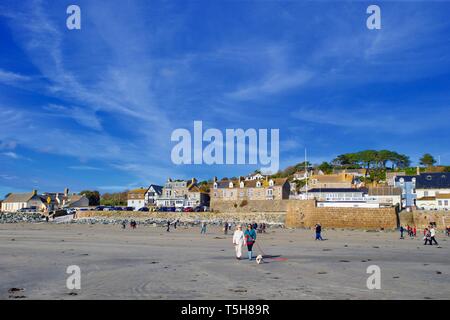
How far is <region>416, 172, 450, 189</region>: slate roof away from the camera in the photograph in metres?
61.9

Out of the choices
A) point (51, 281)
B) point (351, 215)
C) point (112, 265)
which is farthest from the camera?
point (351, 215)

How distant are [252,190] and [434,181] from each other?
110 feet

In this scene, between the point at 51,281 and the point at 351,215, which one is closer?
the point at 51,281

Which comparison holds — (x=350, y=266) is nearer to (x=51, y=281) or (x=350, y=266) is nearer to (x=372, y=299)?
(x=372, y=299)

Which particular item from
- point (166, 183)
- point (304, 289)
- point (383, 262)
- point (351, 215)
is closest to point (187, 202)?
point (166, 183)

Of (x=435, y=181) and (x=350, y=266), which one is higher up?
(x=435, y=181)

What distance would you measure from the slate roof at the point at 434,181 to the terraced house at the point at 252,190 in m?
25.1

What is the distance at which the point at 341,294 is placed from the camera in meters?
9.24

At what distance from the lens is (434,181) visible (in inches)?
2485

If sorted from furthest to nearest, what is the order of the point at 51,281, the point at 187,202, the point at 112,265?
the point at 187,202, the point at 112,265, the point at 51,281

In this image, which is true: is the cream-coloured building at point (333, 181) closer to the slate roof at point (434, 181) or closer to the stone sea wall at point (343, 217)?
the slate roof at point (434, 181)

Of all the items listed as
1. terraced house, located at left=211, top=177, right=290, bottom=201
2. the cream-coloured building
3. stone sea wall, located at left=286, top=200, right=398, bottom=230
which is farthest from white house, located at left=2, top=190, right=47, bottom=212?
stone sea wall, located at left=286, top=200, right=398, bottom=230

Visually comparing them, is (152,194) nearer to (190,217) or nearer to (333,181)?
(190,217)
